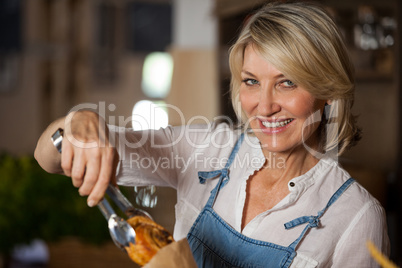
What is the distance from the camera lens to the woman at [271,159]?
35.6 inches

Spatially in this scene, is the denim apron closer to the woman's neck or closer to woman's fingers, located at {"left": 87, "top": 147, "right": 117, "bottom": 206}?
the woman's neck

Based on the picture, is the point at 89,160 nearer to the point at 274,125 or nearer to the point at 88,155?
the point at 88,155

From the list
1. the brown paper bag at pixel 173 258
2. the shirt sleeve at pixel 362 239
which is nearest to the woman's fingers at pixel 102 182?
the brown paper bag at pixel 173 258

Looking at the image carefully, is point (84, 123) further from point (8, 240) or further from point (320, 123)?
point (8, 240)

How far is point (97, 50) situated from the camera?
19.7 feet

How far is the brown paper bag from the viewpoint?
676 millimetres

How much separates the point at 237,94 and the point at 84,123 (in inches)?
15.5

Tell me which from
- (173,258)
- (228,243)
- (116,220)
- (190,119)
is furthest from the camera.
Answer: (190,119)

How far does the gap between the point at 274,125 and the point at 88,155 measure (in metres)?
0.37

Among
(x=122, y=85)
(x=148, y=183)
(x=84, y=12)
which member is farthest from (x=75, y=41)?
(x=148, y=183)

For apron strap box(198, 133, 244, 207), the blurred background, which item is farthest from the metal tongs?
apron strap box(198, 133, 244, 207)

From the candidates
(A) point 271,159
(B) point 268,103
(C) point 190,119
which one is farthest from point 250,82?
(C) point 190,119

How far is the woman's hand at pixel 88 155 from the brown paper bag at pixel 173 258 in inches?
5.0

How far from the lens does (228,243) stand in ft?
3.34
